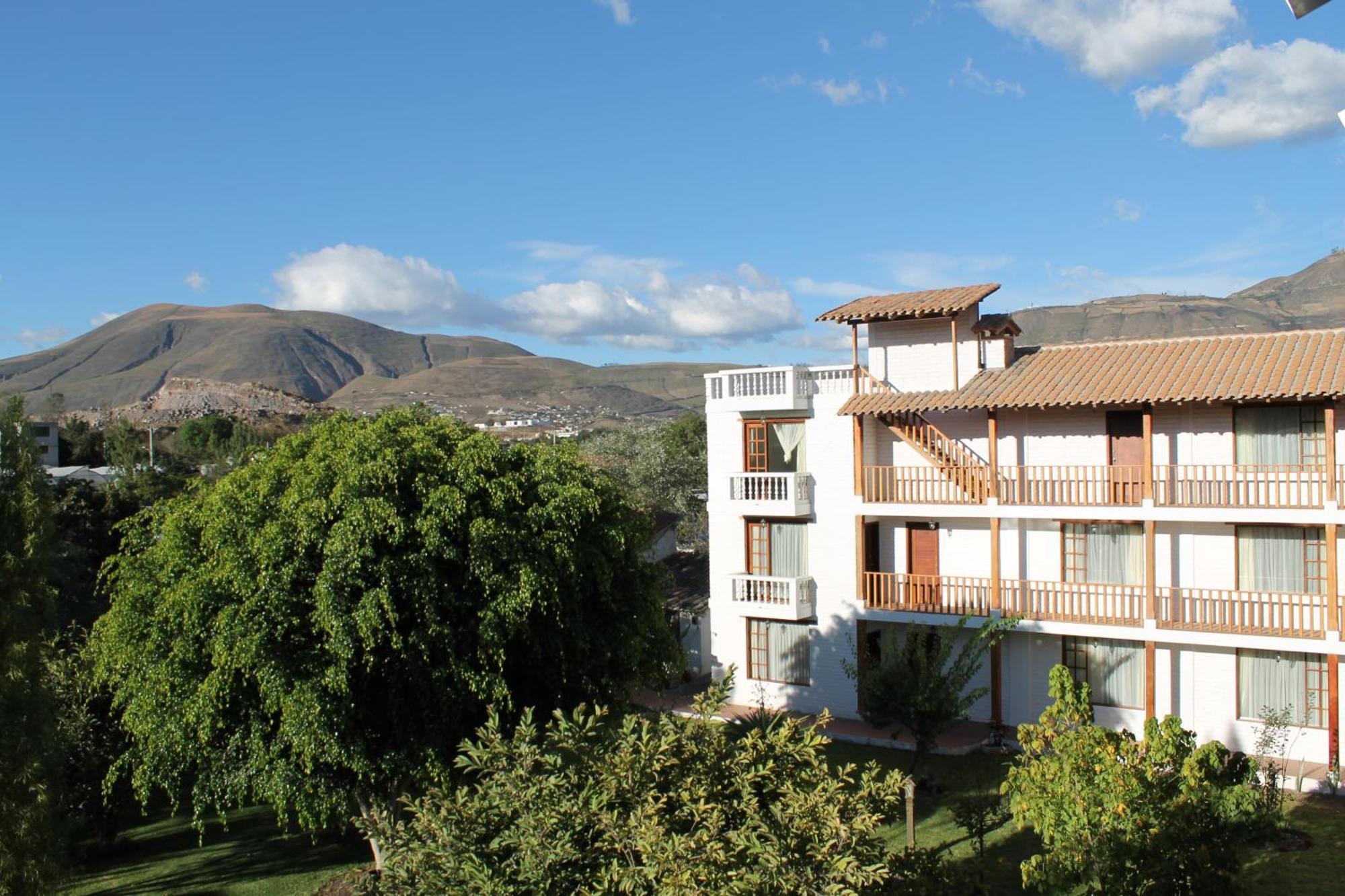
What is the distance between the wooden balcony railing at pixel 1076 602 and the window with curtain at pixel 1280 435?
317 centimetres

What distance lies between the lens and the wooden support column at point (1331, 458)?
17.6 metres

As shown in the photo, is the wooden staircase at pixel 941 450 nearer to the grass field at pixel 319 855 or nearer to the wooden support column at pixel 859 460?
the wooden support column at pixel 859 460

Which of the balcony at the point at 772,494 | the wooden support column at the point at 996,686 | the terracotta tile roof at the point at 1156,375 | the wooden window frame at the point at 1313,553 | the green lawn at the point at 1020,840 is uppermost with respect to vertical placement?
the terracotta tile roof at the point at 1156,375

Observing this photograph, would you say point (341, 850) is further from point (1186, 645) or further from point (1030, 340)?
point (1030, 340)

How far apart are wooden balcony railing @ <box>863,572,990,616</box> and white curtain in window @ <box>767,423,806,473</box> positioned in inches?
119

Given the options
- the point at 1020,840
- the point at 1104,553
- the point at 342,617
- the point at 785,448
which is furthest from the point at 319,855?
the point at 1104,553

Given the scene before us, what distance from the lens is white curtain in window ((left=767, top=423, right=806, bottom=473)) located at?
23.5m

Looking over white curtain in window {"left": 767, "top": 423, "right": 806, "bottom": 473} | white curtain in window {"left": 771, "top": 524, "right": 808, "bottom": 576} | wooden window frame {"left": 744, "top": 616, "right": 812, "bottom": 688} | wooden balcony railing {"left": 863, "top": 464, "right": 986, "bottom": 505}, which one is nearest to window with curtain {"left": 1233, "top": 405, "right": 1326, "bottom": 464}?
wooden balcony railing {"left": 863, "top": 464, "right": 986, "bottom": 505}

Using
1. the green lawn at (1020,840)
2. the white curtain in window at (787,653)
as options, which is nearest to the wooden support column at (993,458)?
the green lawn at (1020,840)

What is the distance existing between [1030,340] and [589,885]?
148402 millimetres

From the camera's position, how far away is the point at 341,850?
16906mm

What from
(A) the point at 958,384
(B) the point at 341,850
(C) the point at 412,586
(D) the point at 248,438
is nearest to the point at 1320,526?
(A) the point at 958,384

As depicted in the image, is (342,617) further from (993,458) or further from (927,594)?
(993,458)

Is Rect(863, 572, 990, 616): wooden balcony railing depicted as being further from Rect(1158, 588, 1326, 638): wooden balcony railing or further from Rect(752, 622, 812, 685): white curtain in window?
Rect(1158, 588, 1326, 638): wooden balcony railing
